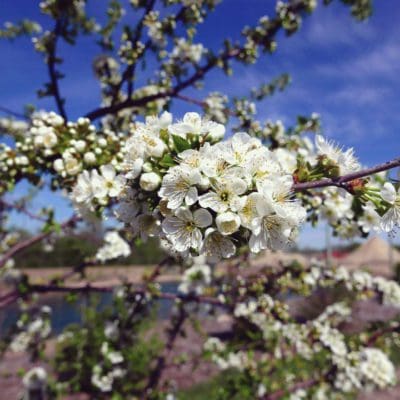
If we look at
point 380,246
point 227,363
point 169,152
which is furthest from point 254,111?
point 380,246

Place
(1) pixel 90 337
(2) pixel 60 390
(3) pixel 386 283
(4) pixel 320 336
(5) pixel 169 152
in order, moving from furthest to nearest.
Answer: (1) pixel 90 337
(2) pixel 60 390
(3) pixel 386 283
(4) pixel 320 336
(5) pixel 169 152

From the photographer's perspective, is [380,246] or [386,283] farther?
[380,246]

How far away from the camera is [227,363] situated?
5527 mm

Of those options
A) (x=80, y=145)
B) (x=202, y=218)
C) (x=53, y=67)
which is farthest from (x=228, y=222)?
(x=53, y=67)

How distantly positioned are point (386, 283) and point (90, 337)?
17.9 ft

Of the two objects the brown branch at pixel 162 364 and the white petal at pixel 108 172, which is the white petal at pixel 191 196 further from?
the brown branch at pixel 162 364

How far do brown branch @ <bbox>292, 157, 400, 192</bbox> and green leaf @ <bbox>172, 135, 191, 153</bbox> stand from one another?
0.38m

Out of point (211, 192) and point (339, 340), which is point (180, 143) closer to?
point (211, 192)

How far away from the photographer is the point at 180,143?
3.90 ft

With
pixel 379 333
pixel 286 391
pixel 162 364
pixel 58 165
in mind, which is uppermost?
pixel 58 165

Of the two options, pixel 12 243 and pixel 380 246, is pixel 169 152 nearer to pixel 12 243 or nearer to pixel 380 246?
pixel 12 243

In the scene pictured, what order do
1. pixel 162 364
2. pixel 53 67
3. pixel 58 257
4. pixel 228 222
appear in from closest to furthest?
pixel 228 222
pixel 53 67
pixel 162 364
pixel 58 257

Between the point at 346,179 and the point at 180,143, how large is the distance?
1.86ft

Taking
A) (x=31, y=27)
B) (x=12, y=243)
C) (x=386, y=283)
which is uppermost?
(x=31, y=27)
